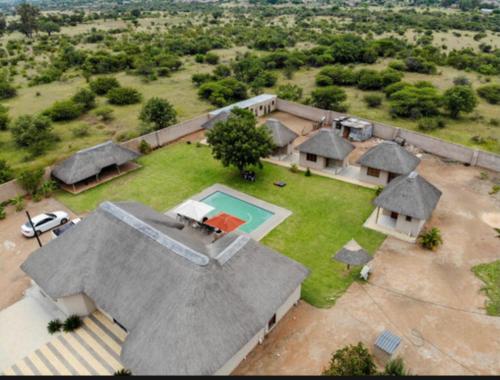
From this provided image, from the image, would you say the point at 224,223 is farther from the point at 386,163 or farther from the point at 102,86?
the point at 102,86

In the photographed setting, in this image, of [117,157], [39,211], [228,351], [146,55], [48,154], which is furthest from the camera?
[146,55]

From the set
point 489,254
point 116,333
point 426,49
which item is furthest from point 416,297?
point 426,49

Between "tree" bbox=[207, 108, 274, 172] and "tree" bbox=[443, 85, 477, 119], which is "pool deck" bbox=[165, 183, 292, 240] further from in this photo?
"tree" bbox=[443, 85, 477, 119]

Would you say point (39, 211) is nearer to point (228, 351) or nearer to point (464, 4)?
point (228, 351)

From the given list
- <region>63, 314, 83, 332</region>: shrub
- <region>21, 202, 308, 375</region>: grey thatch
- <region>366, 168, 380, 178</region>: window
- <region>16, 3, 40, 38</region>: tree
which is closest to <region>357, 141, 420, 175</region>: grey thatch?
<region>366, 168, 380, 178</region>: window

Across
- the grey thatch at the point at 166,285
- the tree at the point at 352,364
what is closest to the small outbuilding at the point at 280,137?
the grey thatch at the point at 166,285

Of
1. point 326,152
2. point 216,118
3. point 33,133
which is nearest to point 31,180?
point 33,133
